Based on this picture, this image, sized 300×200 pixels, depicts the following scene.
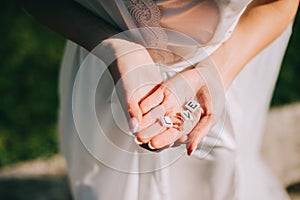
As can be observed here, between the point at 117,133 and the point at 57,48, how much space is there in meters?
1.10

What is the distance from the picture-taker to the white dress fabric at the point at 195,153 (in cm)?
115

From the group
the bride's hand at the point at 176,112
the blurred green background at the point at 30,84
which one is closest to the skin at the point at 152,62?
the bride's hand at the point at 176,112

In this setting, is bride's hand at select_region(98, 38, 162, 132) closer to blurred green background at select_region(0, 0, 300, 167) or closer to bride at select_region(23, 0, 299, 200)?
bride at select_region(23, 0, 299, 200)

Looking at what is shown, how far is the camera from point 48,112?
2018 mm

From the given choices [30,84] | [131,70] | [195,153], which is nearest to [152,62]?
[131,70]

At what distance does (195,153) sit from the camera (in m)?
1.18

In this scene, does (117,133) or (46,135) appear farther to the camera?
(46,135)

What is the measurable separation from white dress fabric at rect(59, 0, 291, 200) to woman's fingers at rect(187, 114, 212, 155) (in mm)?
122

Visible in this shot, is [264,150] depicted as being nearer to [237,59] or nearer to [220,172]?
[220,172]

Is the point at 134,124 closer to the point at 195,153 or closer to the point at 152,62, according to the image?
the point at 152,62

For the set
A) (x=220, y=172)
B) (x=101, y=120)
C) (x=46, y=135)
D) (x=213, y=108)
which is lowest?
(x=46, y=135)

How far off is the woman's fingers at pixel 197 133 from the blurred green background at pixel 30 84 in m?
1.00

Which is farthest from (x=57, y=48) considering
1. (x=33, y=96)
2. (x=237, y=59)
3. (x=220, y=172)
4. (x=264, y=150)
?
(x=237, y=59)

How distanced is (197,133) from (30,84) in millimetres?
1223
